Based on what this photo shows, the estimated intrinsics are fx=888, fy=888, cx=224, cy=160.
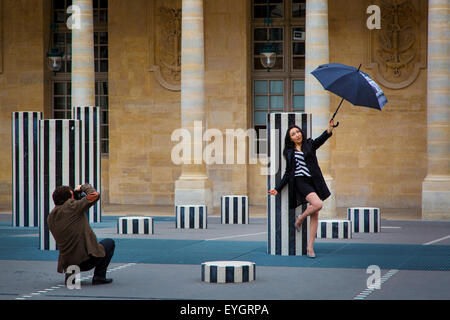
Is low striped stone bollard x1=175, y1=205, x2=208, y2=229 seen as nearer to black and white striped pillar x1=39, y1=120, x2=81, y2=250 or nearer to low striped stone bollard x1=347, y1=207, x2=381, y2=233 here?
low striped stone bollard x1=347, y1=207, x2=381, y2=233

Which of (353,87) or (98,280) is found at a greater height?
(353,87)

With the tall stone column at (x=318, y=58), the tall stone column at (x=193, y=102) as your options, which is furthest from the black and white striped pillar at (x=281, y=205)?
the tall stone column at (x=193, y=102)

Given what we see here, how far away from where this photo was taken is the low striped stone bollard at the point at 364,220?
18.4 meters

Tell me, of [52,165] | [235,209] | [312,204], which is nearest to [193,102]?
[235,209]

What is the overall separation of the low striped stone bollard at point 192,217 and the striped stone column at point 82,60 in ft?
19.7

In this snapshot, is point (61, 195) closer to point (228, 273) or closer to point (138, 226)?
point (228, 273)

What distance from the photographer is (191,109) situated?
77.8 feet

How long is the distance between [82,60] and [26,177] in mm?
5374

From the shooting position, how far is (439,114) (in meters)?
Result: 22.0

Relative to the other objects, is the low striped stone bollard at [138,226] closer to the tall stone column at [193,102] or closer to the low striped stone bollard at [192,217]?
the low striped stone bollard at [192,217]

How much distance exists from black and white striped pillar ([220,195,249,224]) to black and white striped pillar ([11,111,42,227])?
14.3 feet

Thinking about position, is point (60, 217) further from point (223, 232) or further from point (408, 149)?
point (408, 149)
